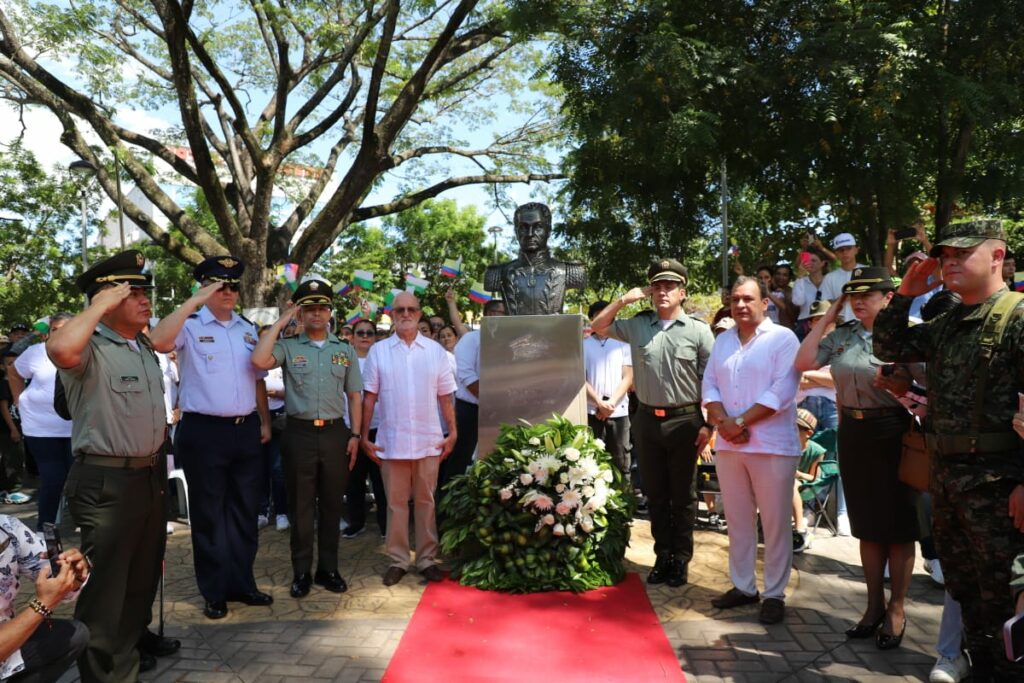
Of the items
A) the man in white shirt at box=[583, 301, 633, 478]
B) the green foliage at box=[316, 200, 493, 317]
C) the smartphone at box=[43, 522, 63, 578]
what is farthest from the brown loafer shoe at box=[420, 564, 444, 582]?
the green foliage at box=[316, 200, 493, 317]

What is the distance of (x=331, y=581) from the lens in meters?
5.21

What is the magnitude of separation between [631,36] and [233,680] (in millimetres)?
7893

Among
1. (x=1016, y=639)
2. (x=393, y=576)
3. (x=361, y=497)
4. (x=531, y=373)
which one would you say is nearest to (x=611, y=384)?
(x=531, y=373)

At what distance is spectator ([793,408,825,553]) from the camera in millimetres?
5950

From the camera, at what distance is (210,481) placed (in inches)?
184

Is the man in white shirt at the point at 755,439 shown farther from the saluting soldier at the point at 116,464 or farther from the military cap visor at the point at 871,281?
the saluting soldier at the point at 116,464

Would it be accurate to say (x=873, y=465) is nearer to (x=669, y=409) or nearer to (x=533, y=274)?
(x=669, y=409)

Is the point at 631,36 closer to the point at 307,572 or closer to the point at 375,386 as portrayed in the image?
the point at 375,386

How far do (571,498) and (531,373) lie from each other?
3.58ft

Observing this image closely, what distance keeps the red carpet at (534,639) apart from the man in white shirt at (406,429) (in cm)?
44

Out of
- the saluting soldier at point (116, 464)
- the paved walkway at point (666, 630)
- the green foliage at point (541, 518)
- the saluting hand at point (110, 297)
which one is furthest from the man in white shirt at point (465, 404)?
the saluting hand at point (110, 297)

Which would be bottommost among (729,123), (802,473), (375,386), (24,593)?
(24,593)

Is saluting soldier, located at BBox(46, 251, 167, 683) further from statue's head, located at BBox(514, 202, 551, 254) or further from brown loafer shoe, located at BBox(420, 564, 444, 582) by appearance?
statue's head, located at BBox(514, 202, 551, 254)

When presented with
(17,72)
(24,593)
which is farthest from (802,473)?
(17,72)
